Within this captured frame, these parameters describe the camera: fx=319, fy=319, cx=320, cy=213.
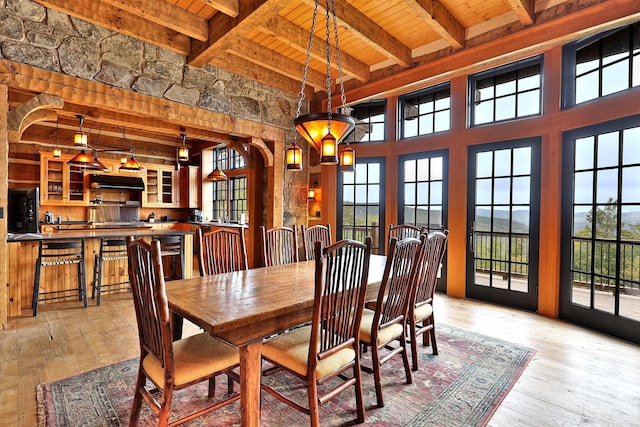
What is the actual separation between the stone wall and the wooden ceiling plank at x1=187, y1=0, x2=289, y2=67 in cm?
30

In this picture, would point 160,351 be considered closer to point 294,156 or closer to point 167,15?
point 294,156

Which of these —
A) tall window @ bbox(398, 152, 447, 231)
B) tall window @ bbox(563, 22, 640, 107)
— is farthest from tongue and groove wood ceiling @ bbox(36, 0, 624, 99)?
tall window @ bbox(398, 152, 447, 231)

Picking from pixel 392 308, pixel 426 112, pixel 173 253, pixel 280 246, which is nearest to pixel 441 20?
pixel 426 112

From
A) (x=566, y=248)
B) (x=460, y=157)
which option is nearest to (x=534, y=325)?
(x=566, y=248)

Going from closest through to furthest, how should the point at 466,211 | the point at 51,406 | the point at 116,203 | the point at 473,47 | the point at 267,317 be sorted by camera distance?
the point at 267,317 → the point at 51,406 → the point at 473,47 → the point at 466,211 → the point at 116,203

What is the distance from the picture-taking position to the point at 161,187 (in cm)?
811

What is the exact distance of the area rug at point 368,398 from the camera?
1.83 metres

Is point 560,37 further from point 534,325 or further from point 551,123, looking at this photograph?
point 534,325

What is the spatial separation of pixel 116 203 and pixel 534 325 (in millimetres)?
8432

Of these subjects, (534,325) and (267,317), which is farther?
(534,325)

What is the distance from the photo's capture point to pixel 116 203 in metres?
7.64

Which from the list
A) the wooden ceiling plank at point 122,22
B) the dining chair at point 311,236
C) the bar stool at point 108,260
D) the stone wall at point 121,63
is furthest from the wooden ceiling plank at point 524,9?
the bar stool at point 108,260

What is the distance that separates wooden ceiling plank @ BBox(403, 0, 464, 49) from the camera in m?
3.10

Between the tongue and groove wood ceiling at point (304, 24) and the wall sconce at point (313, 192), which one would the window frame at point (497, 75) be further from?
the wall sconce at point (313, 192)
